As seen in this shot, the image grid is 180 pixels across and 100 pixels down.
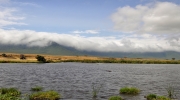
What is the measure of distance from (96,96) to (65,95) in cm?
527

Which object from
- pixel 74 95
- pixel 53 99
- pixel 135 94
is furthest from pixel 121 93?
pixel 53 99

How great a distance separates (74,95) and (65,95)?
60.4 inches

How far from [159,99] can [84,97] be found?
39.0 feet

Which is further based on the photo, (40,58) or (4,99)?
(40,58)

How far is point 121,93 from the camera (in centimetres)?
4372

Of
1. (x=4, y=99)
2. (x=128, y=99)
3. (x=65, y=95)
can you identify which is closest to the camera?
(x=4, y=99)

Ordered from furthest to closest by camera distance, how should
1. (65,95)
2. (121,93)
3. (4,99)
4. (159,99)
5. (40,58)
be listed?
1. (40,58)
2. (121,93)
3. (65,95)
4. (159,99)
5. (4,99)

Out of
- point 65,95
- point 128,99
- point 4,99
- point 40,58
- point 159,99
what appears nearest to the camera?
point 4,99

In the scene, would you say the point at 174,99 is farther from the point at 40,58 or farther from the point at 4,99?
the point at 40,58

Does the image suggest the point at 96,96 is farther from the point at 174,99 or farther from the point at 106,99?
the point at 174,99

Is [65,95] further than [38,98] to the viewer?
Yes

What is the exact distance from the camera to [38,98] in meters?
36.0

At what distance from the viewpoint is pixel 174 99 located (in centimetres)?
3916

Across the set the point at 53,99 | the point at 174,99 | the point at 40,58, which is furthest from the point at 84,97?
the point at 40,58
